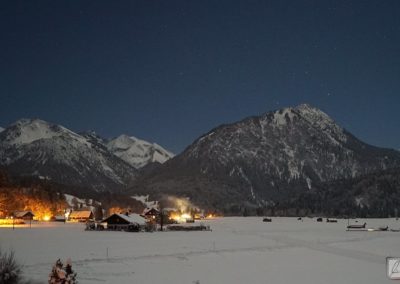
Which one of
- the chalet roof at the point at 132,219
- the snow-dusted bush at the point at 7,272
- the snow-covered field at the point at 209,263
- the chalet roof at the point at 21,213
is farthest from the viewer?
the chalet roof at the point at 21,213

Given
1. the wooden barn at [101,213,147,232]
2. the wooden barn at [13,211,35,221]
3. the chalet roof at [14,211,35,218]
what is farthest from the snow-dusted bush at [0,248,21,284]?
the wooden barn at [13,211,35,221]

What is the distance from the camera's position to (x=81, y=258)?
5962cm

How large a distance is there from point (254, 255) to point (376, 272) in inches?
681

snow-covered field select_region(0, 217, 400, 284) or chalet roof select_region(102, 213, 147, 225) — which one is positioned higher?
chalet roof select_region(102, 213, 147, 225)

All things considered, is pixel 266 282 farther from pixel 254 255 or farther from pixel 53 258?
pixel 53 258

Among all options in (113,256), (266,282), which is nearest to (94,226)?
(113,256)

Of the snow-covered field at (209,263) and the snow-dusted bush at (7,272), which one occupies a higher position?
the snow-dusted bush at (7,272)

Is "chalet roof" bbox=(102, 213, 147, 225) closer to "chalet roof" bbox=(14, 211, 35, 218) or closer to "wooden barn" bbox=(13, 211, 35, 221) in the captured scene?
"chalet roof" bbox=(14, 211, 35, 218)

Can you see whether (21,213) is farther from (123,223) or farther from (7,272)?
(7,272)

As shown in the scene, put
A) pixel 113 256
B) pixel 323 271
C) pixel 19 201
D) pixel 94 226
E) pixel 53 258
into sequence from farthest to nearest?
pixel 19 201 → pixel 94 226 → pixel 113 256 → pixel 53 258 → pixel 323 271

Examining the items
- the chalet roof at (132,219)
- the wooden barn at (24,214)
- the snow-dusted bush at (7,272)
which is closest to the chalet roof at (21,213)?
the wooden barn at (24,214)

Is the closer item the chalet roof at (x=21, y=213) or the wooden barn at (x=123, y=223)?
the wooden barn at (x=123, y=223)

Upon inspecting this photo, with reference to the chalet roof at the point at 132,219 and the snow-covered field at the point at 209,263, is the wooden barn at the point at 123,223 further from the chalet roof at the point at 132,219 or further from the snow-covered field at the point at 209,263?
the snow-covered field at the point at 209,263

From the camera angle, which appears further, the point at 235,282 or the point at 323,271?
the point at 323,271
